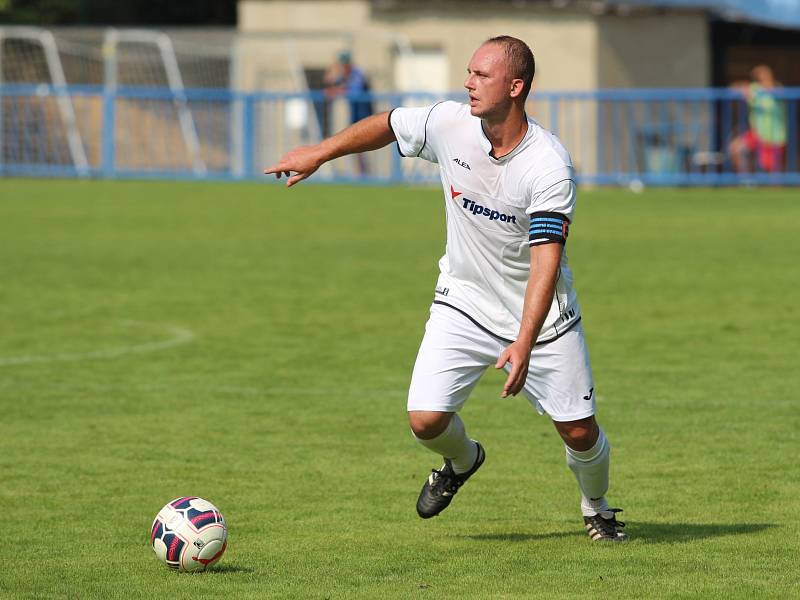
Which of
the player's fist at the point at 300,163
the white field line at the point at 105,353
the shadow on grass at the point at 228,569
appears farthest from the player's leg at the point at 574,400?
the white field line at the point at 105,353

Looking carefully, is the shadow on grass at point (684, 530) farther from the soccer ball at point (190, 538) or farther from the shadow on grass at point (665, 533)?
the soccer ball at point (190, 538)

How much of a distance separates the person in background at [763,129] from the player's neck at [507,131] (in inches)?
906

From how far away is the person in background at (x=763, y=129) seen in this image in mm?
29203

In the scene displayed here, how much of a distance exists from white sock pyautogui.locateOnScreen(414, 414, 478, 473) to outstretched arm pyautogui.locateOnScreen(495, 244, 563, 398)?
75 cm

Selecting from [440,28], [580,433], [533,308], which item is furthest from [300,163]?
[440,28]

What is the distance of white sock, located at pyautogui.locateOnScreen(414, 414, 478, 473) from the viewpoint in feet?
23.3

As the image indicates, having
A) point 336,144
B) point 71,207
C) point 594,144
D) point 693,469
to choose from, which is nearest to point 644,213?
point 594,144

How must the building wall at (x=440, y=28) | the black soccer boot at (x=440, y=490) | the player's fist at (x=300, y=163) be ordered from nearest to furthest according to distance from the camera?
the player's fist at (x=300, y=163) < the black soccer boot at (x=440, y=490) < the building wall at (x=440, y=28)

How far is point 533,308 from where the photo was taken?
6.37m

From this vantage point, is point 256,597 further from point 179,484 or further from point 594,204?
point 594,204

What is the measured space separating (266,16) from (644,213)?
15946 millimetres

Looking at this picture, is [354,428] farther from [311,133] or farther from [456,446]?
[311,133]

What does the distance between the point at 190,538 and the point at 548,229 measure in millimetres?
1795

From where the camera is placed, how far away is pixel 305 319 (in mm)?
14578
